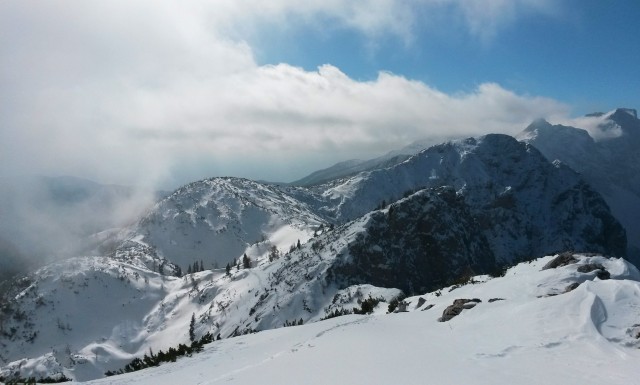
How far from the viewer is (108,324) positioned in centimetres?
→ 18512

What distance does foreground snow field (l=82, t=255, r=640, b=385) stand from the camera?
13.1m

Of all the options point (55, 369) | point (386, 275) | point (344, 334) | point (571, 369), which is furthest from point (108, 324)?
point (571, 369)

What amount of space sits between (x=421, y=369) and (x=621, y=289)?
33.8 ft

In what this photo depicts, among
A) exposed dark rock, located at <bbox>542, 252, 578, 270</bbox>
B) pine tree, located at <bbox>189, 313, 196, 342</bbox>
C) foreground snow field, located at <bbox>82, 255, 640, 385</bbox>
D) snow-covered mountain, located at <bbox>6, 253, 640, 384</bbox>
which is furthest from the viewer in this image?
pine tree, located at <bbox>189, 313, 196, 342</bbox>

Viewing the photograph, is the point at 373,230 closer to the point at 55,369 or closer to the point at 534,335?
the point at 55,369

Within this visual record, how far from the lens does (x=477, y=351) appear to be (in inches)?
609

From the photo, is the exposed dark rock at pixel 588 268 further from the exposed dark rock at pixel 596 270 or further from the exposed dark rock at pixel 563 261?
the exposed dark rock at pixel 563 261

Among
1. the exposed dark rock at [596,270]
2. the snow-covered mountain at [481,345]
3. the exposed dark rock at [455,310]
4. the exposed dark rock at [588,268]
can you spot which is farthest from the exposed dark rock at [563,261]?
the exposed dark rock at [455,310]

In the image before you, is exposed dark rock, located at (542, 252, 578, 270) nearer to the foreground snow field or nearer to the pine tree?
the foreground snow field

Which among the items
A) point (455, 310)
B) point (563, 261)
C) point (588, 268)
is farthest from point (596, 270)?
point (455, 310)

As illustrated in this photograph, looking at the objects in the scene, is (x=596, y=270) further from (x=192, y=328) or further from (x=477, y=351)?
(x=192, y=328)

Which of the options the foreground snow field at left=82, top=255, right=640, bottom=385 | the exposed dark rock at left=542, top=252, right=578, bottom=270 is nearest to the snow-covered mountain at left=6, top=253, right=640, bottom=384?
the foreground snow field at left=82, top=255, right=640, bottom=385

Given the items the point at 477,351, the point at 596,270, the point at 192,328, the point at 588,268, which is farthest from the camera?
the point at 192,328

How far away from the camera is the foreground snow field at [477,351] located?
42.9ft
